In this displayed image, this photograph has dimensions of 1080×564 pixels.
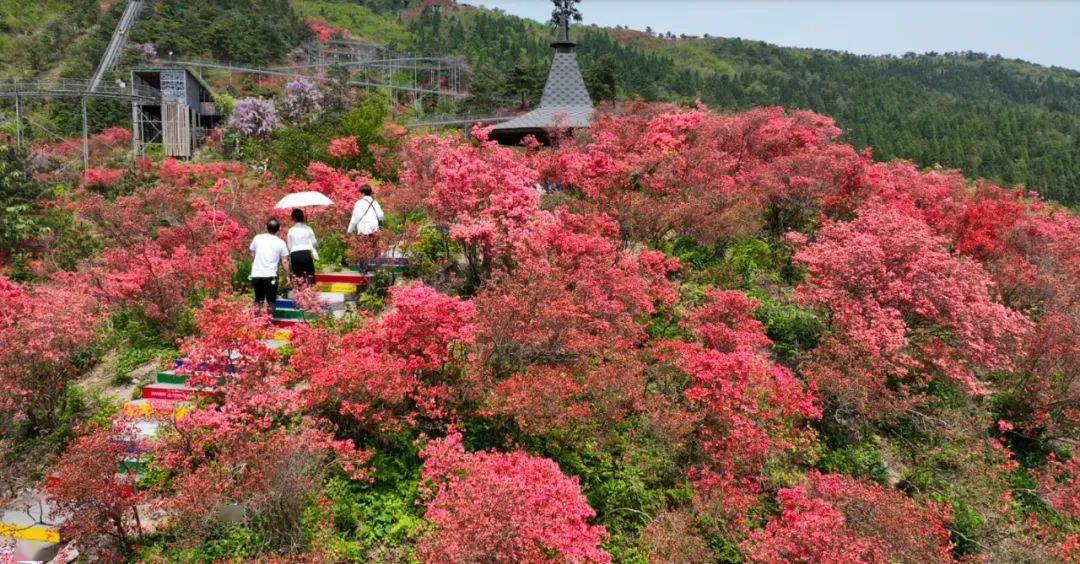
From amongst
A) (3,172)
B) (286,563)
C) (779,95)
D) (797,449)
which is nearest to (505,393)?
(286,563)

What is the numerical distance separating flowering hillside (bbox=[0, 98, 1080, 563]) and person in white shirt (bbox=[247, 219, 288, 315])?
43 centimetres

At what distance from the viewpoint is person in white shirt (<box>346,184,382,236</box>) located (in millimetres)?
8641

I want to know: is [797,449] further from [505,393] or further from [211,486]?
[211,486]

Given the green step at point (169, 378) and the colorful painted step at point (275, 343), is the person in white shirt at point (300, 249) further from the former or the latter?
the green step at point (169, 378)

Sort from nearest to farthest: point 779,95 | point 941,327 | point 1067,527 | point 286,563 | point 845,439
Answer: point 286,563
point 1067,527
point 845,439
point 941,327
point 779,95

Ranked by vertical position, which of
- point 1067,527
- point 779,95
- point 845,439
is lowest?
point 1067,527

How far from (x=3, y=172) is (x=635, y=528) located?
14.6 metres

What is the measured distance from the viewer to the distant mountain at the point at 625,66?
3731 cm

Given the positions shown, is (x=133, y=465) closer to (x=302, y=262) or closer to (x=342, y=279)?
(x=302, y=262)

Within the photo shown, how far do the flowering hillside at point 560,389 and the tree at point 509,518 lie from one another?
0.09 ft

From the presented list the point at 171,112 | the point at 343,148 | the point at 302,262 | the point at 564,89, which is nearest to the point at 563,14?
the point at 564,89

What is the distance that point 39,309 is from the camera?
6.57 m

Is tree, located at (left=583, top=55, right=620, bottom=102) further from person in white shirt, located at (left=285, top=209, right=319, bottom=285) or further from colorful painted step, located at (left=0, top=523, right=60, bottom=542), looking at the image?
colorful painted step, located at (left=0, top=523, right=60, bottom=542)

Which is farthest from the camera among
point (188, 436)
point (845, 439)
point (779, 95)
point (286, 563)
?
point (779, 95)
